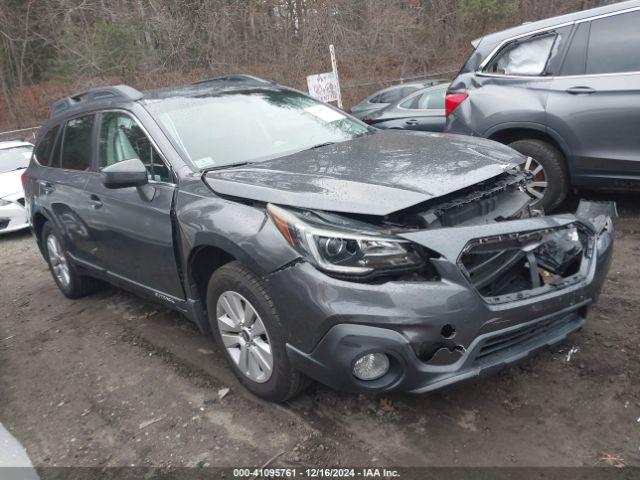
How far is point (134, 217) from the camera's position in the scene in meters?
3.46

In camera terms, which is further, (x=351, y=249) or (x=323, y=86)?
(x=323, y=86)

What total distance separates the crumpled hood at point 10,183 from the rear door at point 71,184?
13.6 ft

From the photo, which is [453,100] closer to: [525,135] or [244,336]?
[525,135]

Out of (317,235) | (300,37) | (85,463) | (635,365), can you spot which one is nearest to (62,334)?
(85,463)

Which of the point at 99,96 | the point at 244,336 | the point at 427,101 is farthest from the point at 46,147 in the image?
the point at 427,101

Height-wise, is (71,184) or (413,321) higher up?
(71,184)

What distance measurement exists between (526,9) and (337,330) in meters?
22.1

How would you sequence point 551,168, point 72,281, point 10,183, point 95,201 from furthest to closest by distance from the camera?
point 10,183, point 72,281, point 551,168, point 95,201

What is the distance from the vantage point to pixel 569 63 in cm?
468

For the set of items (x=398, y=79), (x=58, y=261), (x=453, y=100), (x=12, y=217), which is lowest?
(x=12, y=217)

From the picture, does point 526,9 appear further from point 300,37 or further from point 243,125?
point 243,125

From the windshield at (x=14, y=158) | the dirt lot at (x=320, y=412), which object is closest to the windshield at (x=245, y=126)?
the dirt lot at (x=320, y=412)

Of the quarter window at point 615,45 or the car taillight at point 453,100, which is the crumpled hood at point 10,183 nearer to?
the car taillight at point 453,100

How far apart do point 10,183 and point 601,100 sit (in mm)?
8232
